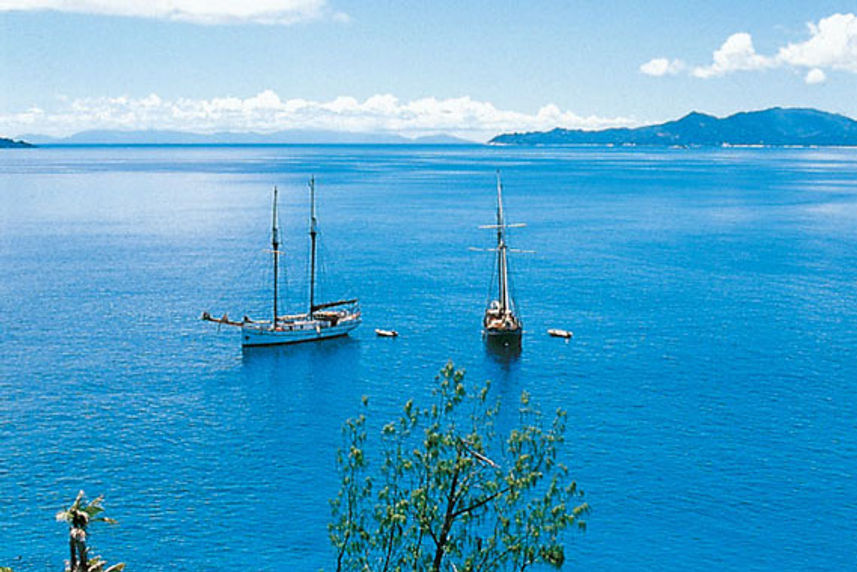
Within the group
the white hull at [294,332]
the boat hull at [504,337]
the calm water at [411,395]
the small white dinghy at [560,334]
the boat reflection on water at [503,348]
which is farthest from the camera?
the small white dinghy at [560,334]

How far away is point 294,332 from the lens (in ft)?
385

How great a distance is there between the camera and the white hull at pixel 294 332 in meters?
114

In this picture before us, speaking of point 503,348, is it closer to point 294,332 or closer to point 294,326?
point 294,332

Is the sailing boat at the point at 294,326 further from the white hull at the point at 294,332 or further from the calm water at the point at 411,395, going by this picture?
the calm water at the point at 411,395

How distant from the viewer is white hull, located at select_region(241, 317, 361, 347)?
11400cm

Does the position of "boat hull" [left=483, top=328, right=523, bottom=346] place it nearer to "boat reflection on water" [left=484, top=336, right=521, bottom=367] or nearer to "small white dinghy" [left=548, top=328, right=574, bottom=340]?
"boat reflection on water" [left=484, top=336, right=521, bottom=367]

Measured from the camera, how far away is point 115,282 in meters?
149

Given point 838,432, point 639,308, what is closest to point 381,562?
point 838,432

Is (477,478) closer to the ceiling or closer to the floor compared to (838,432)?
closer to the ceiling

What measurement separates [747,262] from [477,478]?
146m

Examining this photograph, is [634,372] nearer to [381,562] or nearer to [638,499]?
[638,499]

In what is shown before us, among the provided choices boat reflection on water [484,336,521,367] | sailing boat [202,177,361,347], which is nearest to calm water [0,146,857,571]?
boat reflection on water [484,336,521,367]

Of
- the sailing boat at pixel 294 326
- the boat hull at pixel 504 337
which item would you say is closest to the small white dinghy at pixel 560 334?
the boat hull at pixel 504 337

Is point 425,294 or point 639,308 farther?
point 425,294
